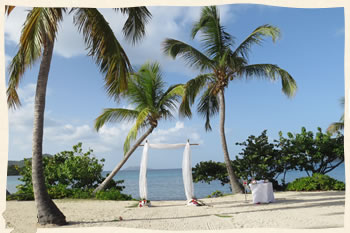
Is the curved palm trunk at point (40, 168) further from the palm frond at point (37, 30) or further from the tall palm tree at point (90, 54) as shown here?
the palm frond at point (37, 30)

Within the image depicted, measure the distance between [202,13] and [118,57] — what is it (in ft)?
17.8

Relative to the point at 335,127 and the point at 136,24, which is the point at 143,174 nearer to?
the point at 136,24

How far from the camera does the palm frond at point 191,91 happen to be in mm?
8805

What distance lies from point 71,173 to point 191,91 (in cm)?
477

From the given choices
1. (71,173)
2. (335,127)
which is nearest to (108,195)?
(71,173)

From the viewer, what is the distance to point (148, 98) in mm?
10156

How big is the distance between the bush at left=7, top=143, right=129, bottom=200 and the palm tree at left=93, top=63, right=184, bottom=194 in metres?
0.92

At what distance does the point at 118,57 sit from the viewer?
5.09 metres

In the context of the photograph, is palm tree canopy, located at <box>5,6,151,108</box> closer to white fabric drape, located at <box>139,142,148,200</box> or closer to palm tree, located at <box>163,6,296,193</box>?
white fabric drape, located at <box>139,142,148,200</box>

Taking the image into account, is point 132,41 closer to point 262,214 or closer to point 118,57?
point 118,57

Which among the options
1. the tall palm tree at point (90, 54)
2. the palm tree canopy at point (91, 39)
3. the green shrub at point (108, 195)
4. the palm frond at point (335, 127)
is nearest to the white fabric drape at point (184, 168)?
the green shrub at point (108, 195)

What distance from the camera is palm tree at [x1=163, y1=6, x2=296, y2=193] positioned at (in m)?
9.38

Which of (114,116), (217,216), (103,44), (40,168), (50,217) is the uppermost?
(103,44)

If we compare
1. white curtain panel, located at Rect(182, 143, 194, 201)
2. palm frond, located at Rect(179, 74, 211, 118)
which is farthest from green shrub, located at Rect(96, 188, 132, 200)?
palm frond, located at Rect(179, 74, 211, 118)
